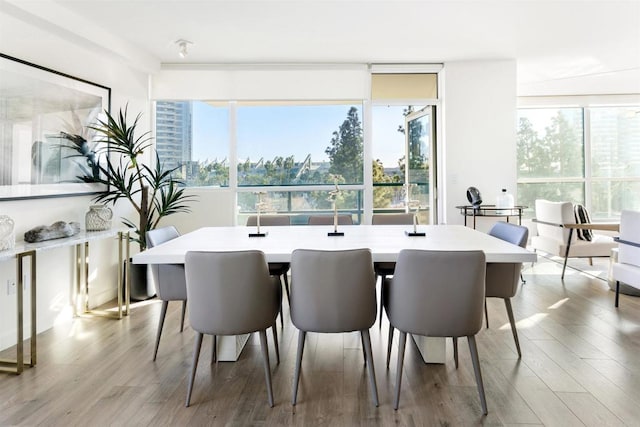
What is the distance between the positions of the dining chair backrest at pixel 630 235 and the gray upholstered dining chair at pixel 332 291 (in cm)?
272

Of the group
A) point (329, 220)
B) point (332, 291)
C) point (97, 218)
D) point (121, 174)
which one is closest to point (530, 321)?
point (329, 220)

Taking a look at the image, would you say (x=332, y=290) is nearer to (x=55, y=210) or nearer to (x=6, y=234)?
(x=6, y=234)

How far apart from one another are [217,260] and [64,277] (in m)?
2.33

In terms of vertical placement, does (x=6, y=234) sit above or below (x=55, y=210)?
below

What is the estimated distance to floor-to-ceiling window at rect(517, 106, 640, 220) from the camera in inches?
265

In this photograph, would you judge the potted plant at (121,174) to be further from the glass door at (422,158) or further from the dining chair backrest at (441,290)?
the glass door at (422,158)

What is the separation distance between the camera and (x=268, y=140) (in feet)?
17.1

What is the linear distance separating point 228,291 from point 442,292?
1.05 meters

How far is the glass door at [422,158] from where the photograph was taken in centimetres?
531

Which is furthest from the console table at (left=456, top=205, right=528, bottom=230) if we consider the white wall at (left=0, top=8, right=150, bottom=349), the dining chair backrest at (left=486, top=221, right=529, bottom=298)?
the white wall at (left=0, top=8, right=150, bottom=349)

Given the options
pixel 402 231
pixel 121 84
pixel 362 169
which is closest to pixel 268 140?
pixel 362 169

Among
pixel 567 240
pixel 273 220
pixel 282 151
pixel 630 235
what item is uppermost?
pixel 282 151

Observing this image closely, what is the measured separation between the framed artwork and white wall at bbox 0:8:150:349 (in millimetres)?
93

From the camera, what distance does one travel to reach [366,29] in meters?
3.94
